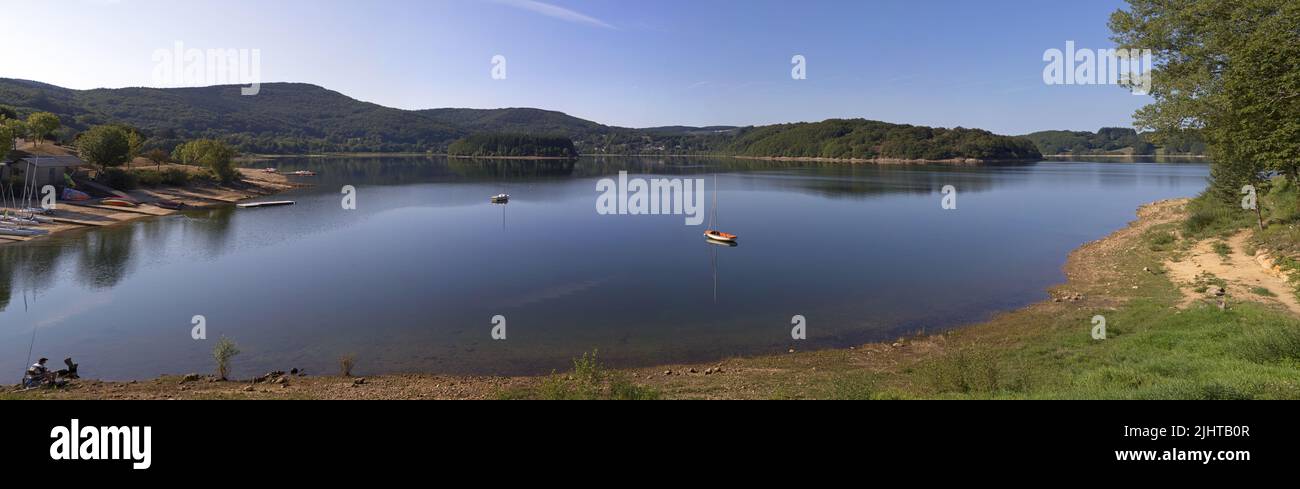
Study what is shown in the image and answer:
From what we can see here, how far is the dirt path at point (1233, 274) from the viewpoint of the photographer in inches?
649

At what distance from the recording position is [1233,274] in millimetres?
19766

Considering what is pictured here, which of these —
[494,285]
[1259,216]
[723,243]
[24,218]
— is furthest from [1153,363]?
[24,218]

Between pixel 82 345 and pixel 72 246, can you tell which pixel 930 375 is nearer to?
pixel 82 345

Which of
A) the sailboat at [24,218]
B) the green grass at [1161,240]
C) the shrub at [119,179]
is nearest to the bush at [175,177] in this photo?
the shrub at [119,179]

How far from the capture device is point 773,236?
39.2m

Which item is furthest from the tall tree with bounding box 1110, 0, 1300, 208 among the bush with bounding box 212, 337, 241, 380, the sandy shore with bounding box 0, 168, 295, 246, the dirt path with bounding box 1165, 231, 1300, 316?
the sandy shore with bounding box 0, 168, 295, 246

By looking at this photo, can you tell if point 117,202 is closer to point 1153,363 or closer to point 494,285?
point 494,285

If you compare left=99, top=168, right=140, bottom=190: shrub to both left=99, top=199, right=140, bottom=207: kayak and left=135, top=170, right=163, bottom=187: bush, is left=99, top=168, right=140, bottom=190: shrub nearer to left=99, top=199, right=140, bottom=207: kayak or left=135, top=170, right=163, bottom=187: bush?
left=135, top=170, right=163, bottom=187: bush

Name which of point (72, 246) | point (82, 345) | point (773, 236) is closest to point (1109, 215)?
point (773, 236)

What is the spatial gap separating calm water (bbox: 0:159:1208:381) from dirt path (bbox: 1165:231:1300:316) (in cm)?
424

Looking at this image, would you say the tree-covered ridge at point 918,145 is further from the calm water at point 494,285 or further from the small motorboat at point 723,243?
the small motorboat at point 723,243

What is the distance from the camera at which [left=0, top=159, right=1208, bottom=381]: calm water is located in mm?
17141

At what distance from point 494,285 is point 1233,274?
24.4m
